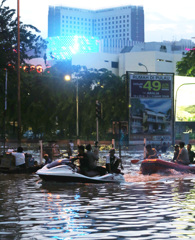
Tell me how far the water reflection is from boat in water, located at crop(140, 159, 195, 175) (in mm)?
3746

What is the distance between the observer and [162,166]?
1052 inches

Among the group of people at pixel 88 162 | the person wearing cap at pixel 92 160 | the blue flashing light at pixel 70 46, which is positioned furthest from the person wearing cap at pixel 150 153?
the blue flashing light at pixel 70 46

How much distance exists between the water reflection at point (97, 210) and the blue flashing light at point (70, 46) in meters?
152

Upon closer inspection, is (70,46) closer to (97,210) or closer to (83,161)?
(83,161)

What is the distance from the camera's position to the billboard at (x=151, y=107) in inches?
2188

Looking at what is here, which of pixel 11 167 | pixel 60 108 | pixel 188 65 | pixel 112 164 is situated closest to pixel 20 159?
pixel 11 167

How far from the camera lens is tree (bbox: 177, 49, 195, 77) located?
89469mm

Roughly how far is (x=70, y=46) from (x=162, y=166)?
6287 inches

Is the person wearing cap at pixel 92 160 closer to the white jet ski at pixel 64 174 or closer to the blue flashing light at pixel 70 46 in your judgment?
the white jet ski at pixel 64 174

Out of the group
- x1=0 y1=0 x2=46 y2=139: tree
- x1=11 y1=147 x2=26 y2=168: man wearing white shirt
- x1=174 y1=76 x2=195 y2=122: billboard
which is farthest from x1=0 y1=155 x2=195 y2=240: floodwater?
x1=174 y1=76 x2=195 y2=122: billboard

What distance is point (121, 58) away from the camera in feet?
449

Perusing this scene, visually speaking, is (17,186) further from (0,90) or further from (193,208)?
(0,90)

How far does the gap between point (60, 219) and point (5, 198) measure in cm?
472

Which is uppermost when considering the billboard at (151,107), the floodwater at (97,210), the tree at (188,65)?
the tree at (188,65)
